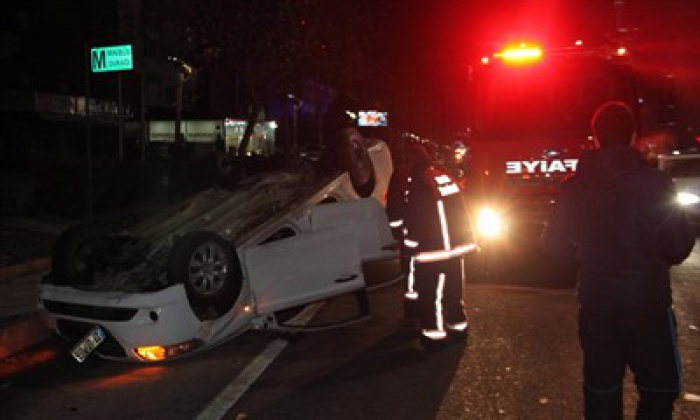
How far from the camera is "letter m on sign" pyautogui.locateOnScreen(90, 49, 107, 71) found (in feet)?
45.6

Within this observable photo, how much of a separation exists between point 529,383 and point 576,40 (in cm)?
603

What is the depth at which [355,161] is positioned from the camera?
24.8 feet

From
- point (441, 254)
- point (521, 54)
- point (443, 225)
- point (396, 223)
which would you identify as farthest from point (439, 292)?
point (521, 54)

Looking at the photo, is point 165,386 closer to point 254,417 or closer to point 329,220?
point 254,417

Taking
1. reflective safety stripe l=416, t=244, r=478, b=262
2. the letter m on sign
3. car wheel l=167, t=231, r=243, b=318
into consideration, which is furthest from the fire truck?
the letter m on sign

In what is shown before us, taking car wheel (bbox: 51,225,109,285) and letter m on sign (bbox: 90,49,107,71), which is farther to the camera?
letter m on sign (bbox: 90,49,107,71)

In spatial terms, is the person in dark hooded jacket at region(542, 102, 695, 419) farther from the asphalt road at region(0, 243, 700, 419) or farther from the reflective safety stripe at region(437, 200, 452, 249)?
the reflective safety stripe at region(437, 200, 452, 249)

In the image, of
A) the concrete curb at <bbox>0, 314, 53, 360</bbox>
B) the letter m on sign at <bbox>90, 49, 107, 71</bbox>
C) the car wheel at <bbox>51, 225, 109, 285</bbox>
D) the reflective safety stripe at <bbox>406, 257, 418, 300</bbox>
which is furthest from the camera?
the letter m on sign at <bbox>90, 49, 107, 71</bbox>

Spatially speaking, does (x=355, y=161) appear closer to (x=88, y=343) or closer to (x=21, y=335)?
(x=88, y=343)

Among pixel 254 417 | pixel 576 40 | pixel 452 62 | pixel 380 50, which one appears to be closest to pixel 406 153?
pixel 254 417

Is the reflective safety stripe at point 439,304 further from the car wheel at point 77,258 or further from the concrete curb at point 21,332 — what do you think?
the concrete curb at point 21,332

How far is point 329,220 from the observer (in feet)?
22.5

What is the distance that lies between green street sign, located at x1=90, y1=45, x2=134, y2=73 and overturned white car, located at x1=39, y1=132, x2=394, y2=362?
687 centimetres

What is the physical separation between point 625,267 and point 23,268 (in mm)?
8535
